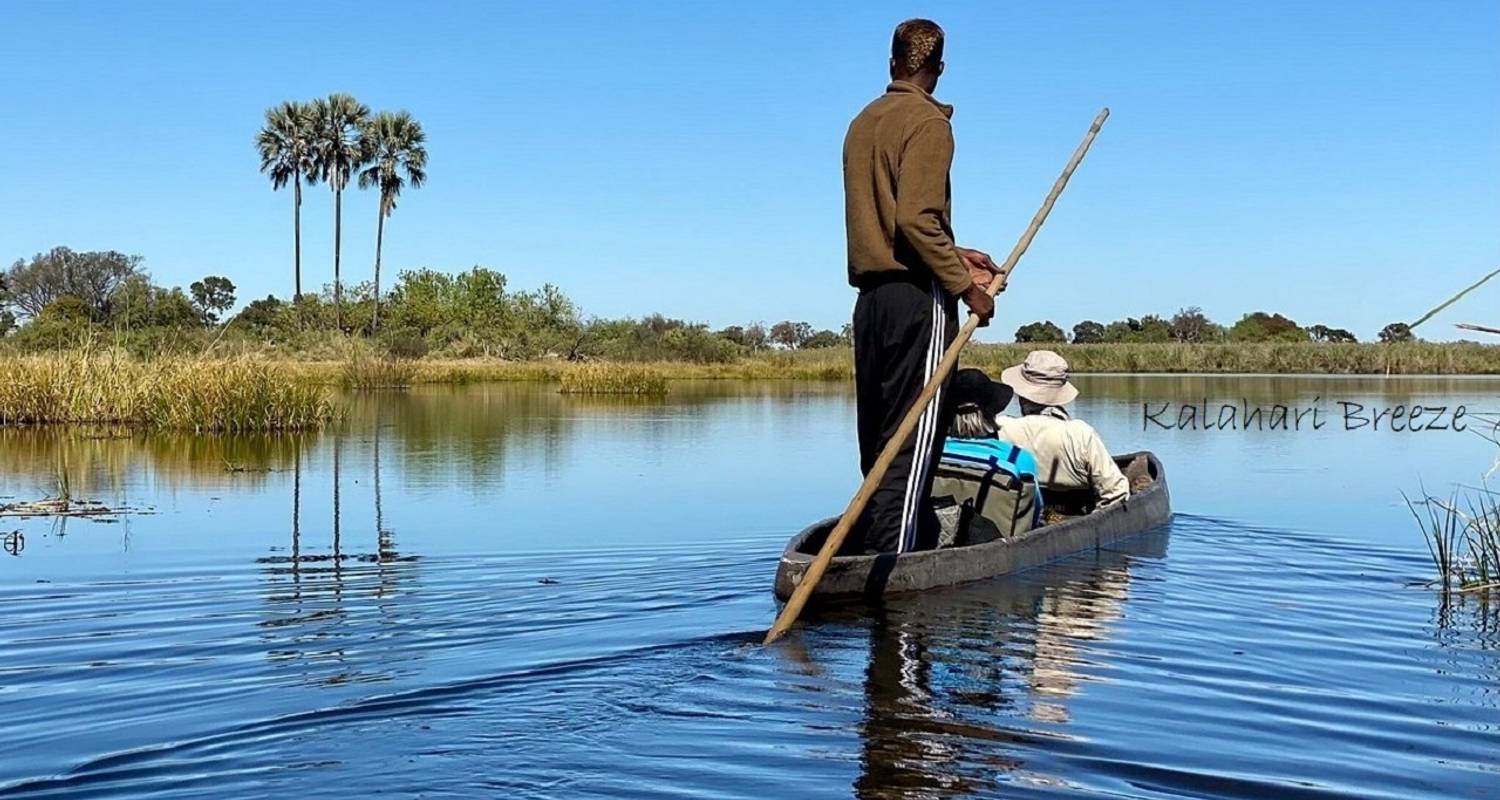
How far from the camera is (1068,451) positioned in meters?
8.90

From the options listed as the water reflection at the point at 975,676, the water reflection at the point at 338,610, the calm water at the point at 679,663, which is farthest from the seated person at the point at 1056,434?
the water reflection at the point at 338,610

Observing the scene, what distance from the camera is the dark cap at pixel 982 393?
781cm

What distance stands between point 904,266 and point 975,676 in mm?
2008

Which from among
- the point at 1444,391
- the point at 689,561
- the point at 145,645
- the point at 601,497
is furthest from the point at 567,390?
the point at 145,645

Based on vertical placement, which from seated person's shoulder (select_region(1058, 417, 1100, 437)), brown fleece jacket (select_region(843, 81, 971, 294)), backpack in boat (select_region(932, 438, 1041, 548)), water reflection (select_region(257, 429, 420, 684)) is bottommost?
water reflection (select_region(257, 429, 420, 684))

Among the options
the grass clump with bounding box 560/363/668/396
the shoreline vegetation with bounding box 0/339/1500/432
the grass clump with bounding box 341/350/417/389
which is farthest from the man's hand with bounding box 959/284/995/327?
the grass clump with bounding box 341/350/417/389

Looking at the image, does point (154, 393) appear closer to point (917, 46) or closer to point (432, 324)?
point (917, 46)

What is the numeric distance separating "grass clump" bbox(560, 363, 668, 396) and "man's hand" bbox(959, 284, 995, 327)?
29525 millimetres

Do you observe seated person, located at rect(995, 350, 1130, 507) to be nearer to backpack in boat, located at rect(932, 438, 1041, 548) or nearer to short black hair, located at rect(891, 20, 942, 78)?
backpack in boat, located at rect(932, 438, 1041, 548)

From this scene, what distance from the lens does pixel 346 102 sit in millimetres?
53719

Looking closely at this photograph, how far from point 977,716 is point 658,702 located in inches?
39.8

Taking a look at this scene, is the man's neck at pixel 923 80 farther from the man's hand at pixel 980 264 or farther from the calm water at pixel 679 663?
the calm water at pixel 679 663

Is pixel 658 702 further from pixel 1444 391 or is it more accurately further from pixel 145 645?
pixel 1444 391

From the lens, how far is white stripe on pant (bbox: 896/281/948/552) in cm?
651
